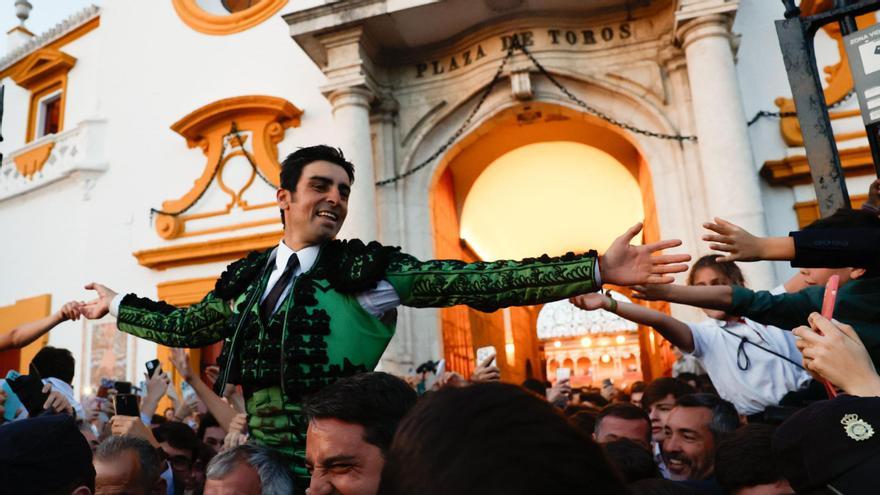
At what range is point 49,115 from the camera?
13.9 m

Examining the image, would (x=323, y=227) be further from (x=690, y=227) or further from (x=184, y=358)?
(x=690, y=227)

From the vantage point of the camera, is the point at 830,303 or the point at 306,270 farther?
the point at 306,270

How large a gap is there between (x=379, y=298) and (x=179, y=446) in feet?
7.03

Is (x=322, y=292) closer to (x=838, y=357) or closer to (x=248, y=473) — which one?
(x=248, y=473)

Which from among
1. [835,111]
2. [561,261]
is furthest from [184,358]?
[835,111]

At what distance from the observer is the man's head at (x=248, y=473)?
2.28m

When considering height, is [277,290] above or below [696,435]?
above

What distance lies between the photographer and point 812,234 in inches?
97.3

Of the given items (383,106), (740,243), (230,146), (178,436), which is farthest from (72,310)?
(230,146)

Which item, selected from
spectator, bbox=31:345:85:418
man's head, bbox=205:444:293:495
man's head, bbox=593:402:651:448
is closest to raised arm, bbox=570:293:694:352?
man's head, bbox=593:402:651:448

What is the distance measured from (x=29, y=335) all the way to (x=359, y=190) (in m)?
5.70

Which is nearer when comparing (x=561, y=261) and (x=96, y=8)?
(x=561, y=261)

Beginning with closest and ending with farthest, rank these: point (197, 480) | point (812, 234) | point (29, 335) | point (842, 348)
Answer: point (842, 348)
point (812, 234)
point (29, 335)
point (197, 480)

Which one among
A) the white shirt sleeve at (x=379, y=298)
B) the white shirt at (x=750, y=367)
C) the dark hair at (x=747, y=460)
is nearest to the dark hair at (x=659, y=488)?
the dark hair at (x=747, y=460)
